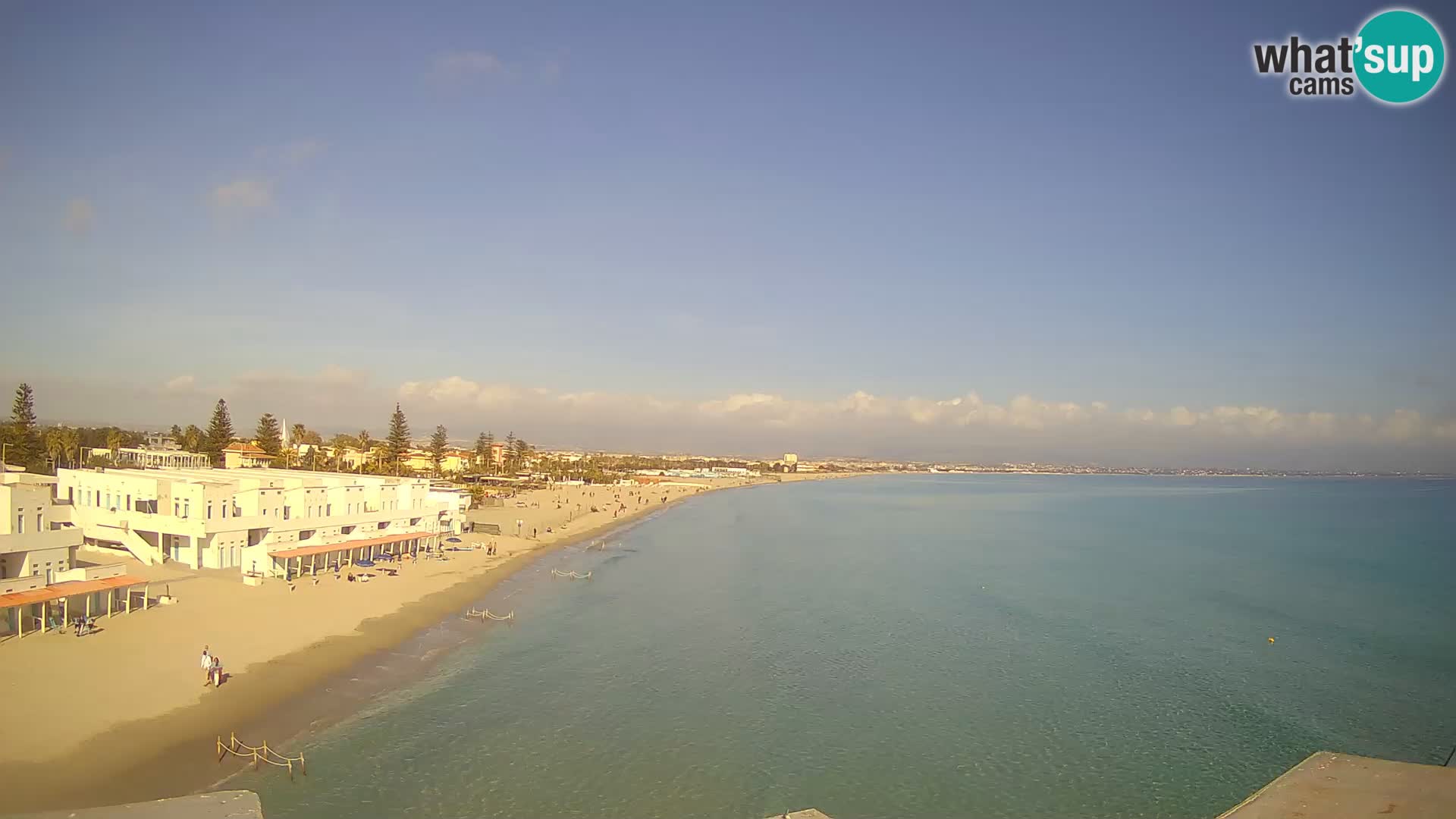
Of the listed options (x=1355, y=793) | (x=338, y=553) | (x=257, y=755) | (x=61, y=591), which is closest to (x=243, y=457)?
(x=338, y=553)

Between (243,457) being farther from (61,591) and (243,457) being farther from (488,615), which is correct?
(61,591)

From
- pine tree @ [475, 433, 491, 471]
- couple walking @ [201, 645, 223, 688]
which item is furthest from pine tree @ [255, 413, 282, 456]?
couple walking @ [201, 645, 223, 688]

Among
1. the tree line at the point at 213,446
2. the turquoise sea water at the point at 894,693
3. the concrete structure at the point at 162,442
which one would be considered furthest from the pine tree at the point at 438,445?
the turquoise sea water at the point at 894,693

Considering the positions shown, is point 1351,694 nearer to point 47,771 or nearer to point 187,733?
point 187,733

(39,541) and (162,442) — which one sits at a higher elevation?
(162,442)

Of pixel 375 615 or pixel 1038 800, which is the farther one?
pixel 375 615

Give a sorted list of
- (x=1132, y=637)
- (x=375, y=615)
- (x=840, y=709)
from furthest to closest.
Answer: (x=1132, y=637) → (x=375, y=615) → (x=840, y=709)

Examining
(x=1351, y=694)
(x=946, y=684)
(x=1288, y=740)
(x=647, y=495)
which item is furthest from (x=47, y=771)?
(x=647, y=495)
